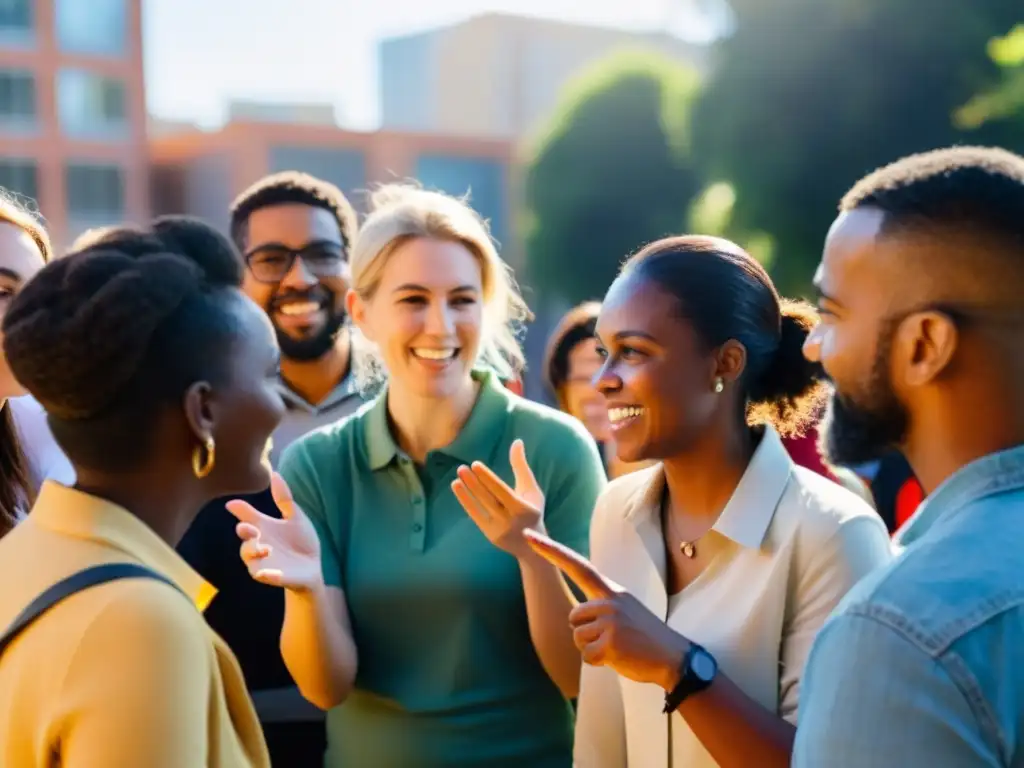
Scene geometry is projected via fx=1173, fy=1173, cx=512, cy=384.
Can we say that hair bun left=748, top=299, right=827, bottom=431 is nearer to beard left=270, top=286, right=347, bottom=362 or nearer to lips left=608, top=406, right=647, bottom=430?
lips left=608, top=406, right=647, bottom=430

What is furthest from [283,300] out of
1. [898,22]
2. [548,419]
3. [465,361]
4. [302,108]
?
[302,108]

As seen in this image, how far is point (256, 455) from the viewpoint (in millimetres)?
1903

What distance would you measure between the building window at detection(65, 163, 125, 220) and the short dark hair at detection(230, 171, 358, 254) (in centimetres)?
3109

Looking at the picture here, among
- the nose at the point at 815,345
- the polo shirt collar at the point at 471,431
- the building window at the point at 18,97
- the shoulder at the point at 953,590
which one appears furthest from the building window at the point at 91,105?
the shoulder at the point at 953,590

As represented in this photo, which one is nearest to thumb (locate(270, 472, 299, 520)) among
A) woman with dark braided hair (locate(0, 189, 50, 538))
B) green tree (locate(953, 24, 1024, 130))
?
woman with dark braided hair (locate(0, 189, 50, 538))

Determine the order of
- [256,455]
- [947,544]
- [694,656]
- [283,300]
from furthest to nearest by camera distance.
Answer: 1. [283,300]
2. [694,656]
3. [256,455]
4. [947,544]

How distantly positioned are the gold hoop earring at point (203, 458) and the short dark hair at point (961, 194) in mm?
1048

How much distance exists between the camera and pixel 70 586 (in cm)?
154

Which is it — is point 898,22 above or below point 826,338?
A: above

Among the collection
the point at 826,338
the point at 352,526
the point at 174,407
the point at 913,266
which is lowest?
the point at 352,526

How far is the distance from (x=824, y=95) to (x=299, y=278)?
16506 mm

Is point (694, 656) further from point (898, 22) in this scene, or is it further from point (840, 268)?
point (898, 22)

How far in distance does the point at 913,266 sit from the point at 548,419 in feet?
4.94

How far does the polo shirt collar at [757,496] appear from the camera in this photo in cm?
229
